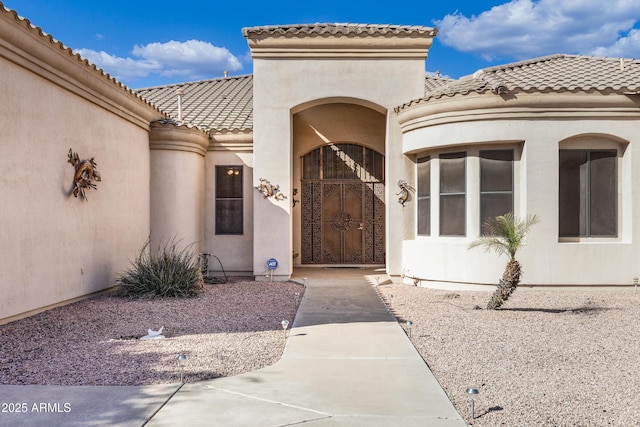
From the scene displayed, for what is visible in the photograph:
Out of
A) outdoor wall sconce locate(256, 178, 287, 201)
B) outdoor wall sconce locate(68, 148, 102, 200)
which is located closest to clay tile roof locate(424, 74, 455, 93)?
outdoor wall sconce locate(256, 178, 287, 201)

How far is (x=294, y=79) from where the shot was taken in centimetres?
1346

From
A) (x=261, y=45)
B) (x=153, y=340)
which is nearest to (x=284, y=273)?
(x=261, y=45)

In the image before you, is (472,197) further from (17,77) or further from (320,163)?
(17,77)

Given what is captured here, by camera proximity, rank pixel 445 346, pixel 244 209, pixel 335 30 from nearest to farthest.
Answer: pixel 445 346 < pixel 335 30 < pixel 244 209

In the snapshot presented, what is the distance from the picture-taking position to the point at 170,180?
13688 millimetres

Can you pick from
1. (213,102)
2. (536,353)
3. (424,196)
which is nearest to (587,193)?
(424,196)

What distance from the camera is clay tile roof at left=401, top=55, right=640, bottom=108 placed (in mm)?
11148

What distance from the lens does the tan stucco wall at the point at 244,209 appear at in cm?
1466

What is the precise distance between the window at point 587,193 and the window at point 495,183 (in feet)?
3.58

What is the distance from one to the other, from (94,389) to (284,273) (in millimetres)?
8555

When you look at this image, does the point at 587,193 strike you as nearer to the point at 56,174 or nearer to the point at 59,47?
the point at 56,174

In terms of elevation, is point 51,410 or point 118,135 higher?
point 118,135

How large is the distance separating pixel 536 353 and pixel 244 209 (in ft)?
31.2

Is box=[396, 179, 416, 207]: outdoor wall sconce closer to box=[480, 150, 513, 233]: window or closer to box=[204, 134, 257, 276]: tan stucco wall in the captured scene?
box=[480, 150, 513, 233]: window
